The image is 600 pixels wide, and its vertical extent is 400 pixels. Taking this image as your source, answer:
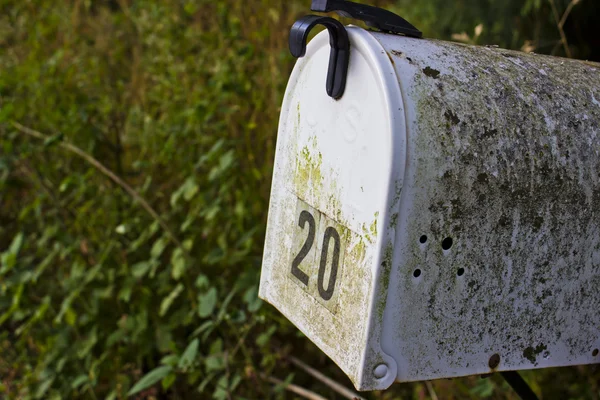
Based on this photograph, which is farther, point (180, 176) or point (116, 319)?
point (180, 176)

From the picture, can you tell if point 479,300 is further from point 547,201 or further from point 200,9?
point 200,9

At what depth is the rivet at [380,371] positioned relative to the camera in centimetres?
104

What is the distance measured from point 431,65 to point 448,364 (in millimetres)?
500

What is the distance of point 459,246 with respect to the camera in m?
1.04

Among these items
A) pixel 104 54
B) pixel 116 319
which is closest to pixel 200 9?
pixel 104 54

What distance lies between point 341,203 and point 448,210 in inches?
7.3

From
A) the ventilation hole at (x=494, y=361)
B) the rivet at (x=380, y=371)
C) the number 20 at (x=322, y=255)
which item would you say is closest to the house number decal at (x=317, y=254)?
the number 20 at (x=322, y=255)

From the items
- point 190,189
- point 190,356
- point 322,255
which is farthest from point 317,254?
point 190,189

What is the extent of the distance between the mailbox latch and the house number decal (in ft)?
0.75

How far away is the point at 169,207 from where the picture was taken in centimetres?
281

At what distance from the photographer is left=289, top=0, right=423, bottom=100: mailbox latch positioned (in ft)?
3.53

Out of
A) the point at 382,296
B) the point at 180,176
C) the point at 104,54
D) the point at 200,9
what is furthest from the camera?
the point at 104,54

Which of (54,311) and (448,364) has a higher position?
(448,364)

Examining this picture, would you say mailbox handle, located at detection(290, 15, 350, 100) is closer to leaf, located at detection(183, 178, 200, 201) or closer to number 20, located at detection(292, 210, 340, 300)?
number 20, located at detection(292, 210, 340, 300)
